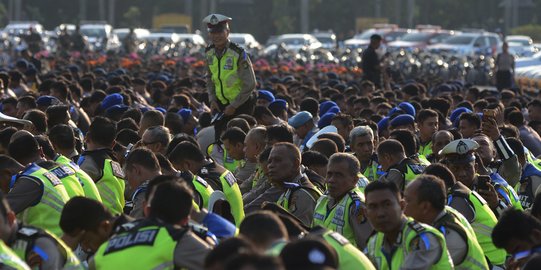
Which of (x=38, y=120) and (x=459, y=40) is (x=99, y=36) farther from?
(x=38, y=120)

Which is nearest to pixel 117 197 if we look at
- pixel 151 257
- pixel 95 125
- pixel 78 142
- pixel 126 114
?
pixel 95 125

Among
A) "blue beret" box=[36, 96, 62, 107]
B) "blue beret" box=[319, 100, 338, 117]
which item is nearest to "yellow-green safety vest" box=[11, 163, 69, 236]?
"blue beret" box=[36, 96, 62, 107]

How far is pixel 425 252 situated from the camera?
7.70m

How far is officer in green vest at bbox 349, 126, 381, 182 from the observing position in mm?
12648

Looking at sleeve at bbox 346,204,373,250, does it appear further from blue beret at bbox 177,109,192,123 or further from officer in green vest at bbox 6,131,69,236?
blue beret at bbox 177,109,192,123

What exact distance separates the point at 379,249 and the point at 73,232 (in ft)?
5.93

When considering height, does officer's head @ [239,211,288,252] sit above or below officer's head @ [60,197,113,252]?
above

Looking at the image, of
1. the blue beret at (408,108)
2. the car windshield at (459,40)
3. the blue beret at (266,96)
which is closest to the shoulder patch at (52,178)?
the blue beret at (408,108)

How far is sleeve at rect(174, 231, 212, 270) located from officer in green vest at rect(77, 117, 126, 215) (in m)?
3.65

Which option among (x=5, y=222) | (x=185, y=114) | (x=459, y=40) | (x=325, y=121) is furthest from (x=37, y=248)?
(x=459, y=40)

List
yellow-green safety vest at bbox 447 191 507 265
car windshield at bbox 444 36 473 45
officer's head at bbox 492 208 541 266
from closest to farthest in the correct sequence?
officer's head at bbox 492 208 541 266, yellow-green safety vest at bbox 447 191 507 265, car windshield at bbox 444 36 473 45

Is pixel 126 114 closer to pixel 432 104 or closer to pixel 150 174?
pixel 432 104

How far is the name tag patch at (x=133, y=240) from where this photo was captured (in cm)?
693

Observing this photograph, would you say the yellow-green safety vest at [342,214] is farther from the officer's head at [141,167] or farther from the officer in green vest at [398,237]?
the officer in green vest at [398,237]
